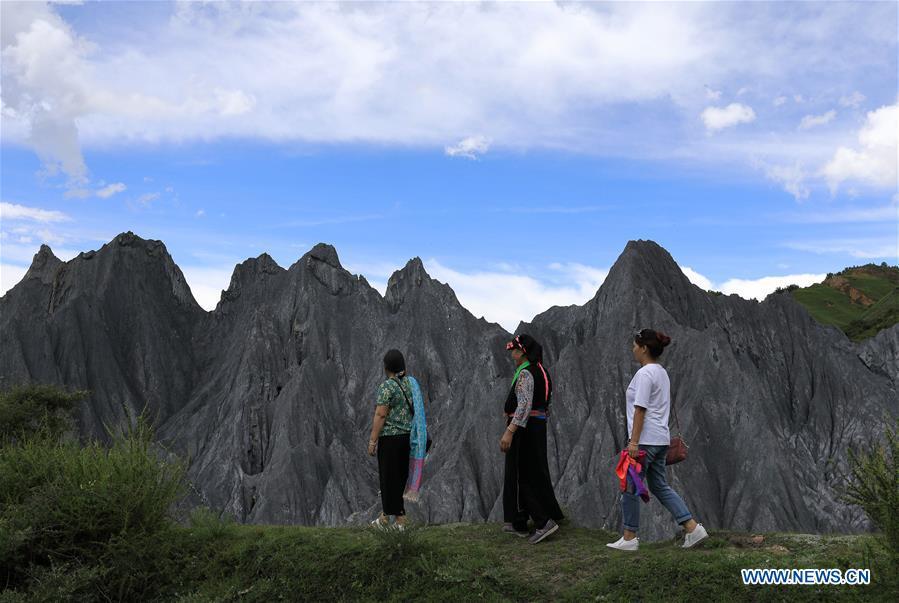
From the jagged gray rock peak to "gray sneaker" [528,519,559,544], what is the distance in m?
40.0

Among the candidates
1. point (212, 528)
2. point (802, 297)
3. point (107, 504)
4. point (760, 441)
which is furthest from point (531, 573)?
point (802, 297)

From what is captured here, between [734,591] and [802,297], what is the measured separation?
14318 centimetres

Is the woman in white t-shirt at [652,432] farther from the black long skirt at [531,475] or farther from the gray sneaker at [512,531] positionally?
the gray sneaker at [512,531]

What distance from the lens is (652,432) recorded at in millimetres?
9758

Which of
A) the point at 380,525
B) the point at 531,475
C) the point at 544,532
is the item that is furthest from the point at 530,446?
the point at 380,525

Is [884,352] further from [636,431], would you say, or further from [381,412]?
[381,412]

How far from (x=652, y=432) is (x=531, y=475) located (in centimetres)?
187

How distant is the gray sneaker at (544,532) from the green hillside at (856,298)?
106534mm

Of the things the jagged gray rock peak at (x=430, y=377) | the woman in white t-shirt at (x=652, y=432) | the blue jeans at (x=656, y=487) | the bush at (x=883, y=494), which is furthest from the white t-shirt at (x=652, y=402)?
the jagged gray rock peak at (x=430, y=377)

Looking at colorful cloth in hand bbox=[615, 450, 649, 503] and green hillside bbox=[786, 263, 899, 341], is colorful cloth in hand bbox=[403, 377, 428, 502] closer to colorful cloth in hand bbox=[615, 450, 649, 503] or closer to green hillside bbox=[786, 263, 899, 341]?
colorful cloth in hand bbox=[615, 450, 649, 503]

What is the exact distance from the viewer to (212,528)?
458 inches

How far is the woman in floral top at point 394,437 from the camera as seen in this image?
11453mm

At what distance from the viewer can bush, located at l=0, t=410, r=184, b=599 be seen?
34.0 ft

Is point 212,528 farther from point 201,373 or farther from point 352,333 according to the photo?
point 201,373
